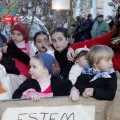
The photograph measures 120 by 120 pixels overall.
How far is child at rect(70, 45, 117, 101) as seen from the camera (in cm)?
352

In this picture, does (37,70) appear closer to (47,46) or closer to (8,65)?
(8,65)

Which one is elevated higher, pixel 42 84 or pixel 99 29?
pixel 42 84

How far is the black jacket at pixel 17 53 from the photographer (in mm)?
5762

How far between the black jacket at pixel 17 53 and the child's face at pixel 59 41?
68cm

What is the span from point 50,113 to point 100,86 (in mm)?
512

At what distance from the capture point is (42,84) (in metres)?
3.80

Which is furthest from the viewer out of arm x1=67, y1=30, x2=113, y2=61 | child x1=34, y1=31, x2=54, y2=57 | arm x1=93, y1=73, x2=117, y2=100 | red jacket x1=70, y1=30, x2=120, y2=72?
child x1=34, y1=31, x2=54, y2=57

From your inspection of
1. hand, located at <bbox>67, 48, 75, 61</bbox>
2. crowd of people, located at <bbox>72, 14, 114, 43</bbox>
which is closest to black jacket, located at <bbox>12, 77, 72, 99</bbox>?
hand, located at <bbox>67, 48, 75, 61</bbox>

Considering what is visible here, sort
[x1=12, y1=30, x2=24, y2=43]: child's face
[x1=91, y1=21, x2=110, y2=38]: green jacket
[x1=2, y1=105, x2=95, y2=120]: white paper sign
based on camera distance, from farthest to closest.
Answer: [x1=91, y1=21, x2=110, y2=38]: green jacket → [x1=12, y1=30, x2=24, y2=43]: child's face → [x1=2, y1=105, x2=95, y2=120]: white paper sign

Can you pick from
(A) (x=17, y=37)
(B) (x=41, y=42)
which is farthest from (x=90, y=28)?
(B) (x=41, y=42)

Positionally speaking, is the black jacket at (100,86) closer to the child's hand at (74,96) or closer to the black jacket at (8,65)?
the child's hand at (74,96)

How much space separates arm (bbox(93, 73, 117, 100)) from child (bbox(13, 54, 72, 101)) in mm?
351

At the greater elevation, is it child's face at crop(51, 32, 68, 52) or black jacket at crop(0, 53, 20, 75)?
child's face at crop(51, 32, 68, 52)

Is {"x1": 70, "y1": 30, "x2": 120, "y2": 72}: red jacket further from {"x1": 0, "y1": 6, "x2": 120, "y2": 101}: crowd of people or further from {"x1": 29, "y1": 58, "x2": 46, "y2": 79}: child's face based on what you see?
{"x1": 29, "y1": 58, "x2": 46, "y2": 79}: child's face
